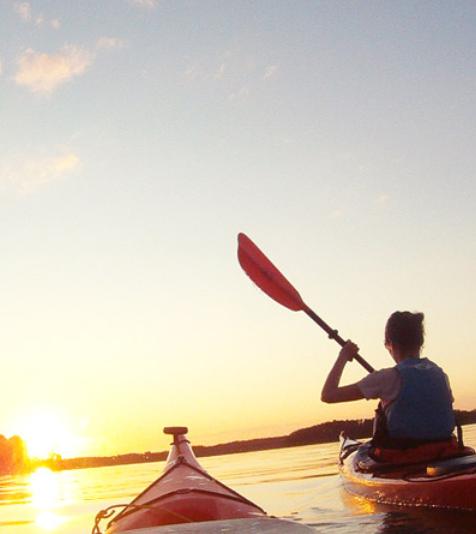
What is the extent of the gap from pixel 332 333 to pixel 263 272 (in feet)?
4.89

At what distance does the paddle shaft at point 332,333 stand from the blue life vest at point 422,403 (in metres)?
1.15

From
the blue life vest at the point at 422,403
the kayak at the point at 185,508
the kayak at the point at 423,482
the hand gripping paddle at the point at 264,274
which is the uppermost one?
the hand gripping paddle at the point at 264,274

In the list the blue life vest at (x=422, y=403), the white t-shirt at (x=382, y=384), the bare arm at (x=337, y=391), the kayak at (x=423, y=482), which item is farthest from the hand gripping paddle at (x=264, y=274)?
the blue life vest at (x=422, y=403)

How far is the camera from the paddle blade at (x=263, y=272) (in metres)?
8.27

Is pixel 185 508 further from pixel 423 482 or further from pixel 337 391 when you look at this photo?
pixel 423 482

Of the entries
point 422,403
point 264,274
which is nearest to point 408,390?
point 422,403

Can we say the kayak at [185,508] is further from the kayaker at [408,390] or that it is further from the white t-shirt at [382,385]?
the white t-shirt at [382,385]

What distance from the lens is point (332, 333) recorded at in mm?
7316

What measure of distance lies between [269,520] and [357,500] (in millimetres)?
3622

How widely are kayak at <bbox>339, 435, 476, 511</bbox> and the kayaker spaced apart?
289 millimetres

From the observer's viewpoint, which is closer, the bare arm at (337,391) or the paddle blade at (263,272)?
the bare arm at (337,391)

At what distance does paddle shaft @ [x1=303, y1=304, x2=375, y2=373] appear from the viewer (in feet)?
23.2

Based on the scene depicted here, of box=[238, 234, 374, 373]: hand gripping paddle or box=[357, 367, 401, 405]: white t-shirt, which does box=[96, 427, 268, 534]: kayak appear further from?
box=[238, 234, 374, 373]: hand gripping paddle

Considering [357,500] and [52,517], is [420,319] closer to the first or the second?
[357,500]
